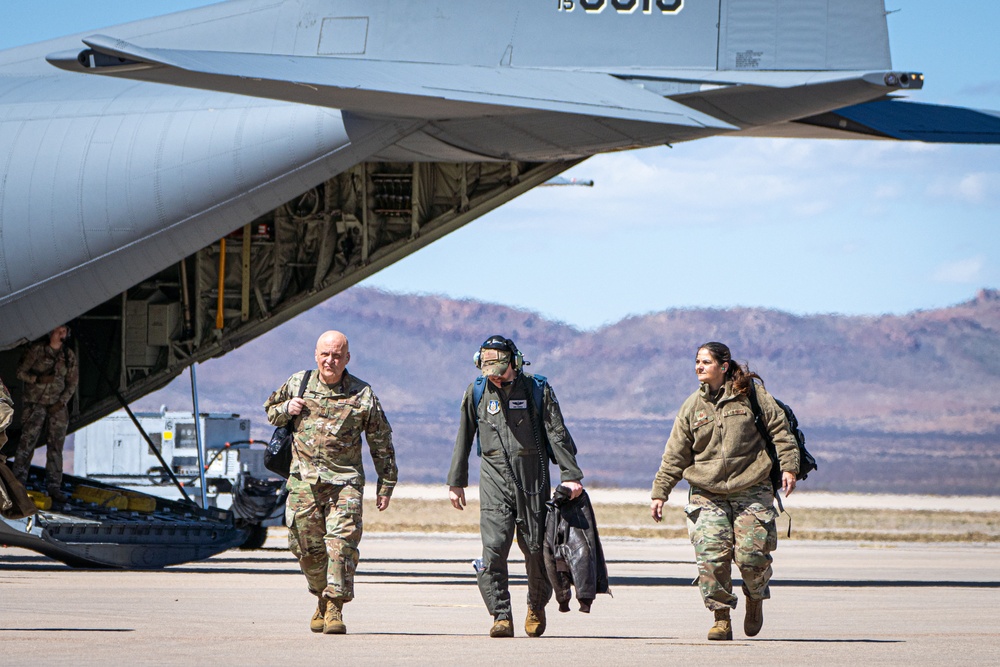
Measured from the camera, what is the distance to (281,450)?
393 inches

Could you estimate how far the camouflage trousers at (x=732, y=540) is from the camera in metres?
9.63

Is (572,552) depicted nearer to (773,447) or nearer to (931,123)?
(773,447)

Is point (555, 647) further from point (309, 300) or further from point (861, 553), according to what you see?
point (861, 553)

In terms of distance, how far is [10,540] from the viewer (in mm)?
14953

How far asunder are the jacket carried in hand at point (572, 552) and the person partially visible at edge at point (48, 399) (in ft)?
27.7

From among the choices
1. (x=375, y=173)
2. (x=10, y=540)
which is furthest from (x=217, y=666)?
(x=375, y=173)

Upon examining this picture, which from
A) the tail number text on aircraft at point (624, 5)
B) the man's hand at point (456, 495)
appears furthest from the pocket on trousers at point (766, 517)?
the tail number text on aircraft at point (624, 5)

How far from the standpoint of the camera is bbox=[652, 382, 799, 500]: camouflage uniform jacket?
9742 millimetres

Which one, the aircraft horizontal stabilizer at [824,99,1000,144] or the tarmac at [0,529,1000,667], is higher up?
the aircraft horizontal stabilizer at [824,99,1000,144]

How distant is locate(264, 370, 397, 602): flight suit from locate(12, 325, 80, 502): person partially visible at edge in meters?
7.27

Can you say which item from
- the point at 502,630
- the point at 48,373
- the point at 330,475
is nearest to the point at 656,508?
the point at 502,630

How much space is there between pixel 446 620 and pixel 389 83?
181 inches

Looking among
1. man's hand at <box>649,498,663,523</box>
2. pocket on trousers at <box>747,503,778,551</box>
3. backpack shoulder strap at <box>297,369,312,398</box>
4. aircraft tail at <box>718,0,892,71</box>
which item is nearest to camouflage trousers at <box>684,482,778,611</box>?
pocket on trousers at <box>747,503,778,551</box>

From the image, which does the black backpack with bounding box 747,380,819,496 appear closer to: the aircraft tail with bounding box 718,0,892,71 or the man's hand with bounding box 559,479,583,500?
the man's hand with bounding box 559,479,583,500
